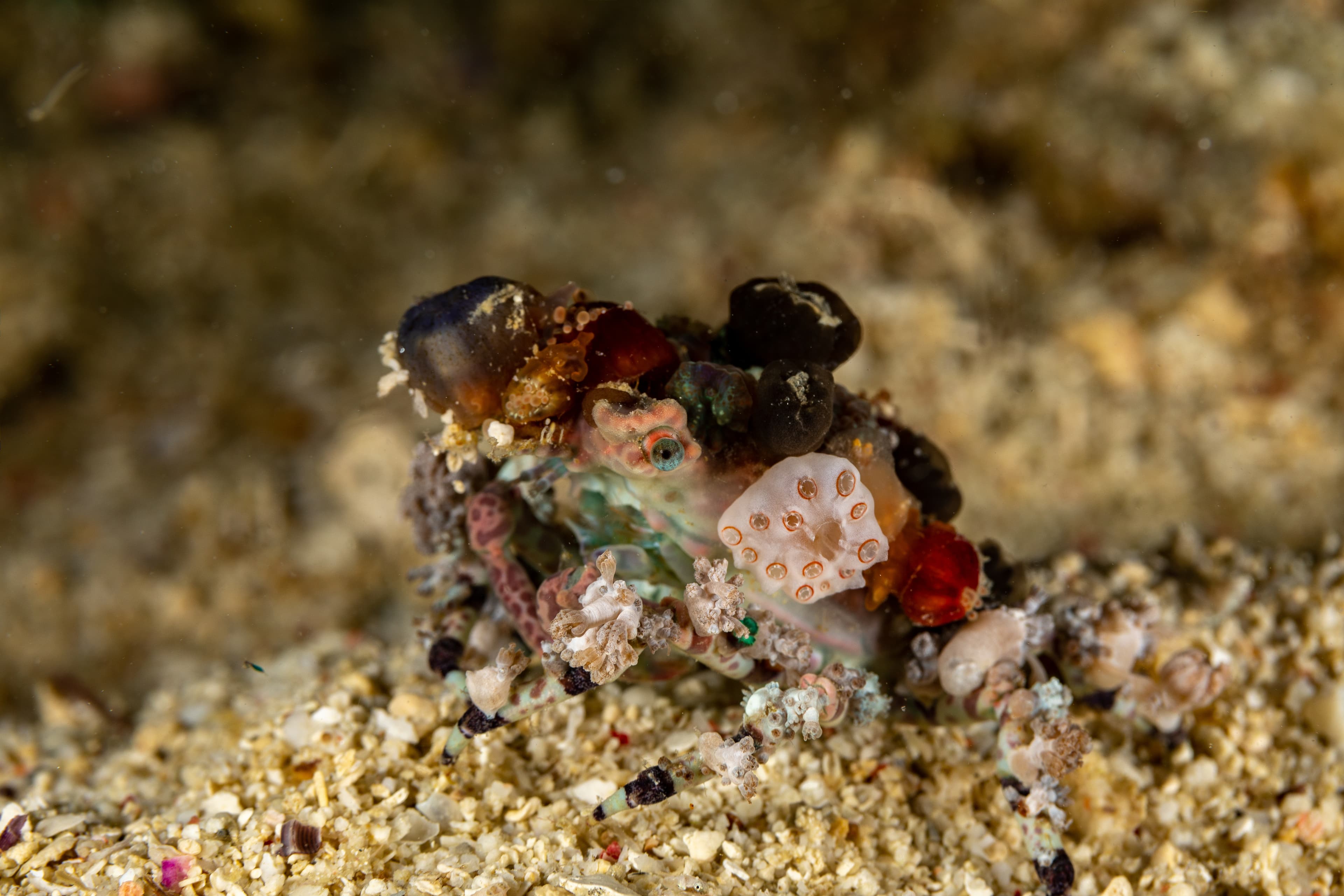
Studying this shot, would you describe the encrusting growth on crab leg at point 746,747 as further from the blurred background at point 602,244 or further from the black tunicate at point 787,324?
the blurred background at point 602,244

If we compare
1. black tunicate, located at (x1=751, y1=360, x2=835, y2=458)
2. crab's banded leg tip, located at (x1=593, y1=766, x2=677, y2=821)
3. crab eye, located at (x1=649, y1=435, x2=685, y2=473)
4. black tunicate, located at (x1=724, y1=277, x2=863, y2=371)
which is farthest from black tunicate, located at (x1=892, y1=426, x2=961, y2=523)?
crab's banded leg tip, located at (x1=593, y1=766, x2=677, y2=821)

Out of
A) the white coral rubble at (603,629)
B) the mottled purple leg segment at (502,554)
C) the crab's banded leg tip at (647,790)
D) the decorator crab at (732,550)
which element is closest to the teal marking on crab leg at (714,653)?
the decorator crab at (732,550)

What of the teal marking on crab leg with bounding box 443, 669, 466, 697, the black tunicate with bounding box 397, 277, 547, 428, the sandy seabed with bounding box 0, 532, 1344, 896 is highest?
the black tunicate with bounding box 397, 277, 547, 428

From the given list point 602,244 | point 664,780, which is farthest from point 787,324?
point 602,244

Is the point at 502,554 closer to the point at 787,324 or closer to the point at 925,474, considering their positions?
the point at 787,324

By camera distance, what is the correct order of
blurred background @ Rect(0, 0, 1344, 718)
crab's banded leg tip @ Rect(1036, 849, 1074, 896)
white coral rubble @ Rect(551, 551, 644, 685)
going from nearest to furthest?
white coral rubble @ Rect(551, 551, 644, 685)
crab's banded leg tip @ Rect(1036, 849, 1074, 896)
blurred background @ Rect(0, 0, 1344, 718)

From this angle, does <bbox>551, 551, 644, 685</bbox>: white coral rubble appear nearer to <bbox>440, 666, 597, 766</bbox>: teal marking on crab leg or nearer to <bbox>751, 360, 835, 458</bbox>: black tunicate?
<bbox>440, 666, 597, 766</bbox>: teal marking on crab leg
